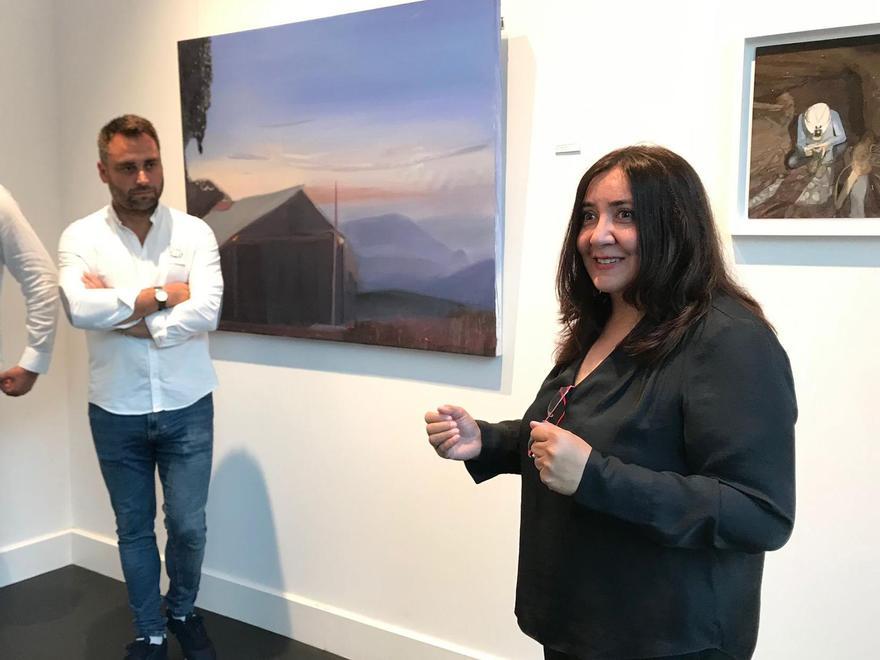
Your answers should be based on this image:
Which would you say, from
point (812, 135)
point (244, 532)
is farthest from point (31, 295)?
point (812, 135)

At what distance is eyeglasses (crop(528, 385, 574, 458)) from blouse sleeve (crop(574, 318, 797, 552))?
18cm

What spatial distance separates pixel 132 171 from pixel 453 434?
1394mm

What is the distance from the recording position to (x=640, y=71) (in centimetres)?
183

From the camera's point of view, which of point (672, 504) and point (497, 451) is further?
point (497, 451)

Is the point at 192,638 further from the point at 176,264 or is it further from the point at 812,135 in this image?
the point at 812,135

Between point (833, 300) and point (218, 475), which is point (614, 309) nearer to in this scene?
point (833, 300)

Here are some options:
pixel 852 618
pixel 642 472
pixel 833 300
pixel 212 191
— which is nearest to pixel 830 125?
pixel 833 300

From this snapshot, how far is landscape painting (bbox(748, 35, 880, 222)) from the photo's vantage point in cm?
156

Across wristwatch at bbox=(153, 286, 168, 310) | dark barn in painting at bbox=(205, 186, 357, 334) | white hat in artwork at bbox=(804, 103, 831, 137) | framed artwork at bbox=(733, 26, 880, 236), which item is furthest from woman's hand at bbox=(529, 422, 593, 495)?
wristwatch at bbox=(153, 286, 168, 310)

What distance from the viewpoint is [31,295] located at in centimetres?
236

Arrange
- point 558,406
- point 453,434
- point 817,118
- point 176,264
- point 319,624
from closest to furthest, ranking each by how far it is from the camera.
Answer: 1. point 558,406
2. point 453,434
3. point 817,118
4. point 176,264
5. point 319,624

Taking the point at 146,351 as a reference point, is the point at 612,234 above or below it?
above

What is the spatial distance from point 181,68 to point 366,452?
1.47m

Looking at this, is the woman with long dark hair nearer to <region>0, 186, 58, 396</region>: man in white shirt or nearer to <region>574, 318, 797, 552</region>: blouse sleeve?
<region>574, 318, 797, 552</region>: blouse sleeve
